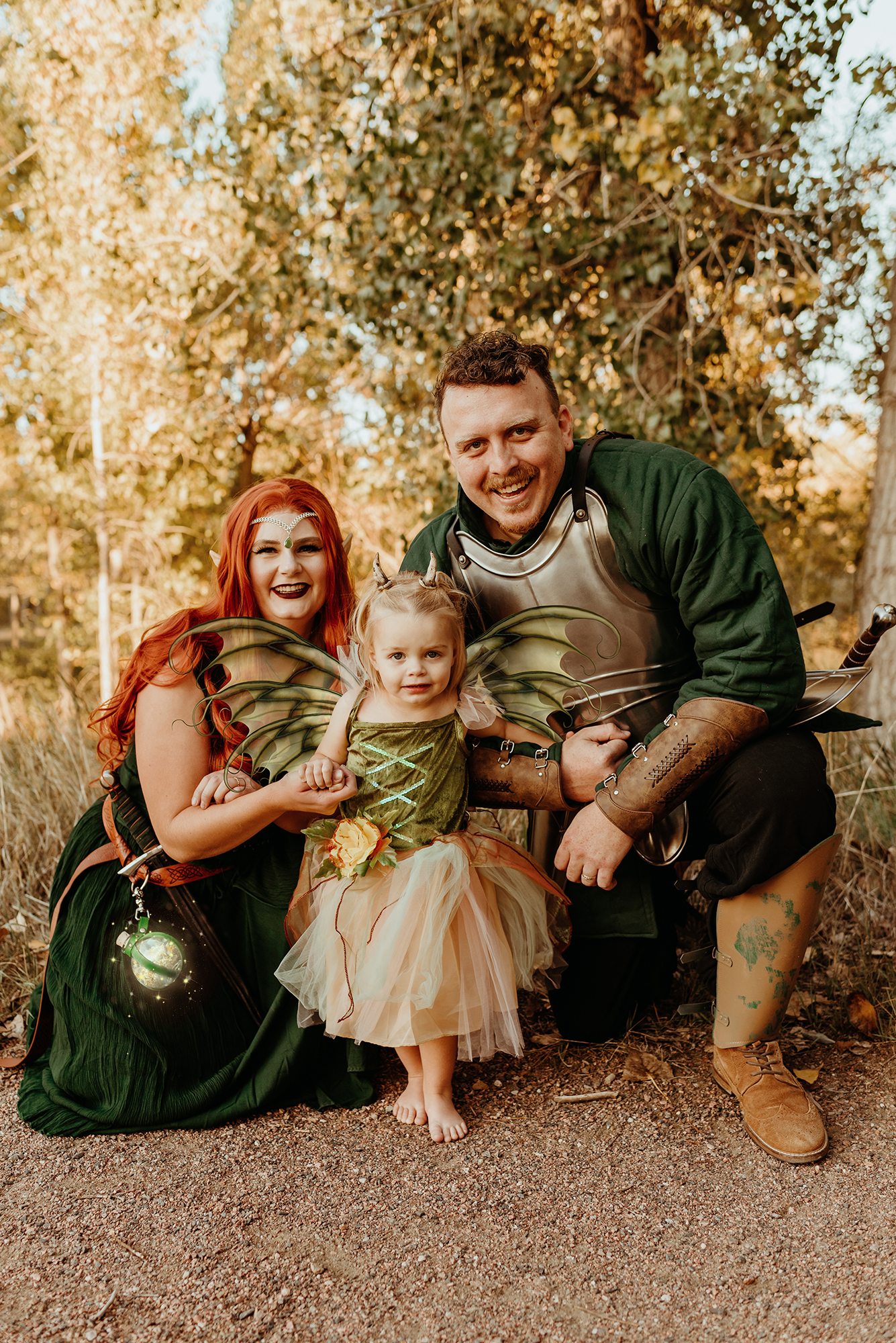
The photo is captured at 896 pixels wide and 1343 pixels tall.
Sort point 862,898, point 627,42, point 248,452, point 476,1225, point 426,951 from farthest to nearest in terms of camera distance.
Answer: point 248,452, point 627,42, point 862,898, point 426,951, point 476,1225

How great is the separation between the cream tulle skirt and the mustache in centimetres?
74

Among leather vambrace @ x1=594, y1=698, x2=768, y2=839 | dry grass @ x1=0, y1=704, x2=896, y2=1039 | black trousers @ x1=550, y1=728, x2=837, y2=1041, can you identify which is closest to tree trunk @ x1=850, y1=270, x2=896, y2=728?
dry grass @ x1=0, y1=704, x2=896, y2=1039

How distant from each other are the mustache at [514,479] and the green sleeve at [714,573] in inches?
7.6

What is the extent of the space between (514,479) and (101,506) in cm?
1028

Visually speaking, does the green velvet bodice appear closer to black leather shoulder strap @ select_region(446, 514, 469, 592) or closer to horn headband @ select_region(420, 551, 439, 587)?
horn headband @ select_region(420, 551, 439, 587)

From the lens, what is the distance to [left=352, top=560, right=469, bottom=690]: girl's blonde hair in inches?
73.4

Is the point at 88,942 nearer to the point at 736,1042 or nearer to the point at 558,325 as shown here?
the point at 736,1042

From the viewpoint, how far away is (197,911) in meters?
2.04

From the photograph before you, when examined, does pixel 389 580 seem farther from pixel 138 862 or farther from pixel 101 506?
pixel 101 506

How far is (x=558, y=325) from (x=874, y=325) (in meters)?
1.44

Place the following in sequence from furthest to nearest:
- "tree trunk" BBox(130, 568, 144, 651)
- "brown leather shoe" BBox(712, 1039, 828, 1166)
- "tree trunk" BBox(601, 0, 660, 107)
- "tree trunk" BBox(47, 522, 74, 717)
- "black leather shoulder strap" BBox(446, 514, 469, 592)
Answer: "tree trunk" BBox(47, 522, 74, 717) → "tree trunk" BBox(130, 568, 144, 651) → "tree trunk" BBox(601, 0, 660, 107) → "black leather shoulder strap" BBox(446, 514, 469, 592) → "brown leather shoe" BBox(712, 1039, 828, 1166)

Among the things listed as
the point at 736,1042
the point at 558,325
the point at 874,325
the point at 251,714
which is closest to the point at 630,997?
the point at 736,1042

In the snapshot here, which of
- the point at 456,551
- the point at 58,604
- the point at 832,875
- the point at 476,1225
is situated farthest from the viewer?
the point at 58,604

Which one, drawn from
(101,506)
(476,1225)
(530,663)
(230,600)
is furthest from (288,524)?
(101,506)
